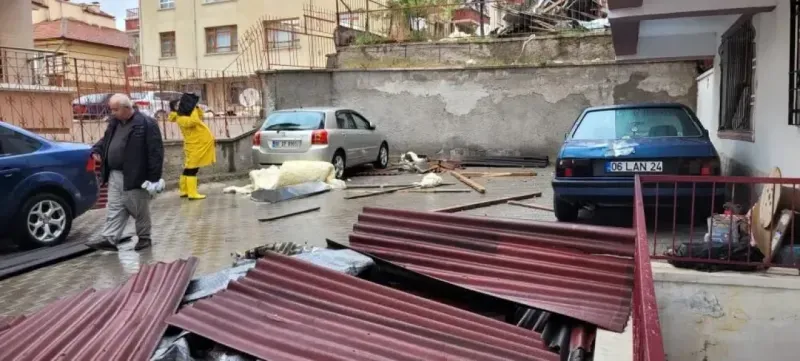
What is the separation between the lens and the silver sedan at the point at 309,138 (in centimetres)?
1241

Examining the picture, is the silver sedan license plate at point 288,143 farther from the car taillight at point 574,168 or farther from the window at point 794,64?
the window at point 794,64

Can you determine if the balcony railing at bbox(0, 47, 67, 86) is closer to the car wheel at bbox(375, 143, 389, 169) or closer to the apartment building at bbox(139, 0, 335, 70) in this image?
the car wheel at bbox(375, 143, 389, 169)

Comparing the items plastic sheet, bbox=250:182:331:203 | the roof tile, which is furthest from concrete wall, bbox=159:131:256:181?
the roof tile

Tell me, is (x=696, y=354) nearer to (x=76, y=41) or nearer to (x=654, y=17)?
(x=654, y=17)

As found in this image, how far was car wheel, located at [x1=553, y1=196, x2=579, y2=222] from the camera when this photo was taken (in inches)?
292

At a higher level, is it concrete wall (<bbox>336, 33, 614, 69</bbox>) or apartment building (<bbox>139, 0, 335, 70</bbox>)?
apartment building (<bbox>139, 0, 335, 70</bbox>)

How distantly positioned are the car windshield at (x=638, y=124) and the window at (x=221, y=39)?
28.8 metres

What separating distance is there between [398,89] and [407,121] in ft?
2.87

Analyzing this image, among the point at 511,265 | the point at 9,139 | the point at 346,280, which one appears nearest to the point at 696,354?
the point at 511,265

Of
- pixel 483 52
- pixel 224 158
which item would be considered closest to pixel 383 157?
pixel 224 158

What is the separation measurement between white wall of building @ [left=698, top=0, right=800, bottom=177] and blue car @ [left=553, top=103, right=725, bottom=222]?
0.60 m

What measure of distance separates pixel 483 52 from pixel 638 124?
10530 millimetres

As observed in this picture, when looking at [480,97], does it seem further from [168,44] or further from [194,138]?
[168,44]

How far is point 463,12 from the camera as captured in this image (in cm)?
2152
